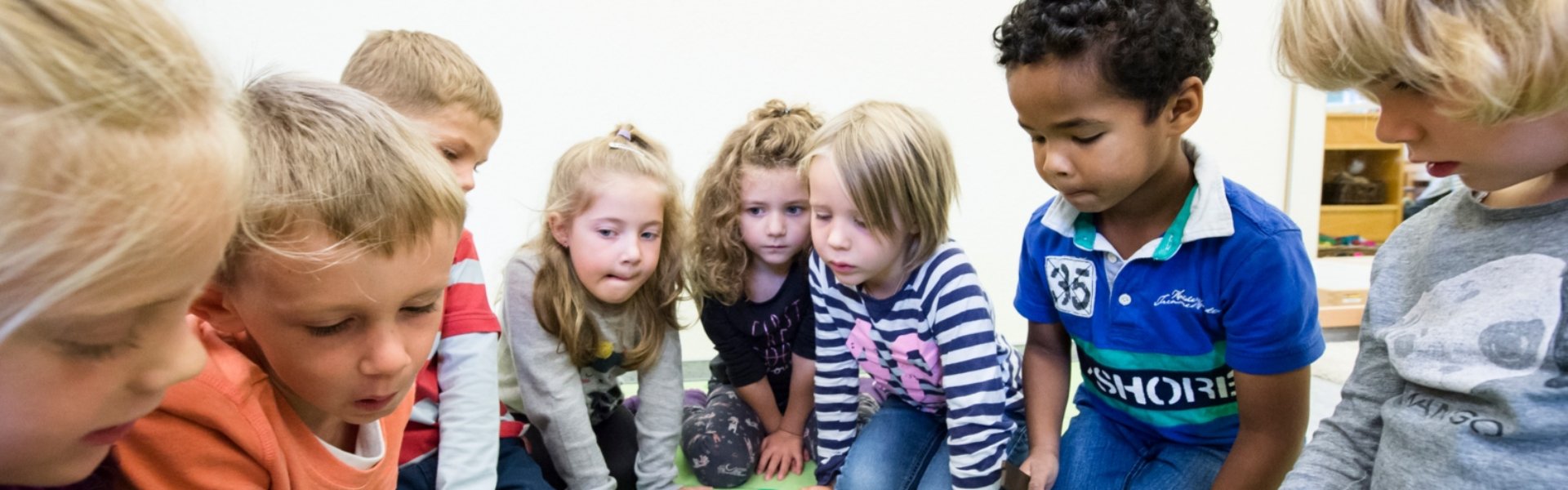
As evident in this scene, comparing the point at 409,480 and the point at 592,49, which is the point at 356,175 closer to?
the point at 409,480

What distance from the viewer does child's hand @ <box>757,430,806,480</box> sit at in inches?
58.7

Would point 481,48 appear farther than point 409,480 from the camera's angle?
Yes

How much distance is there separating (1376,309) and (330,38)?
2184 millimetres

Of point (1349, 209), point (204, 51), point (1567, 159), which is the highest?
point (204, 51)

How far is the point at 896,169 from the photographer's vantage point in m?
1.15

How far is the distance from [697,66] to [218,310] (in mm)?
1625

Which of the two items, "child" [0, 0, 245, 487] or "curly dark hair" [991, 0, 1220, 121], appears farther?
"curly dark hair" [991, 0, 1220, 121]

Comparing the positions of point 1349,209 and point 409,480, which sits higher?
point 409,480

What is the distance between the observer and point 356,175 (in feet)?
2.21

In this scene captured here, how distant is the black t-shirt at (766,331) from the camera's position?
148 centimetres

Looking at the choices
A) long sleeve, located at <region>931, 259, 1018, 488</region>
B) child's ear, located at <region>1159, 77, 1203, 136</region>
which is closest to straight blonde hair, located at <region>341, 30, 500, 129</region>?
long sleeve, located at <region>931, 259, 1018, 488</region>

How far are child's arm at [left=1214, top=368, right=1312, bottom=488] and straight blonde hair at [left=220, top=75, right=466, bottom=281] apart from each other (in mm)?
939

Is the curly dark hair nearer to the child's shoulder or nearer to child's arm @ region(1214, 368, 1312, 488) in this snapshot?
the child's shoulder

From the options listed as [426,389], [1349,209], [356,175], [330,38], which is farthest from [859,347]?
[1349,209]
